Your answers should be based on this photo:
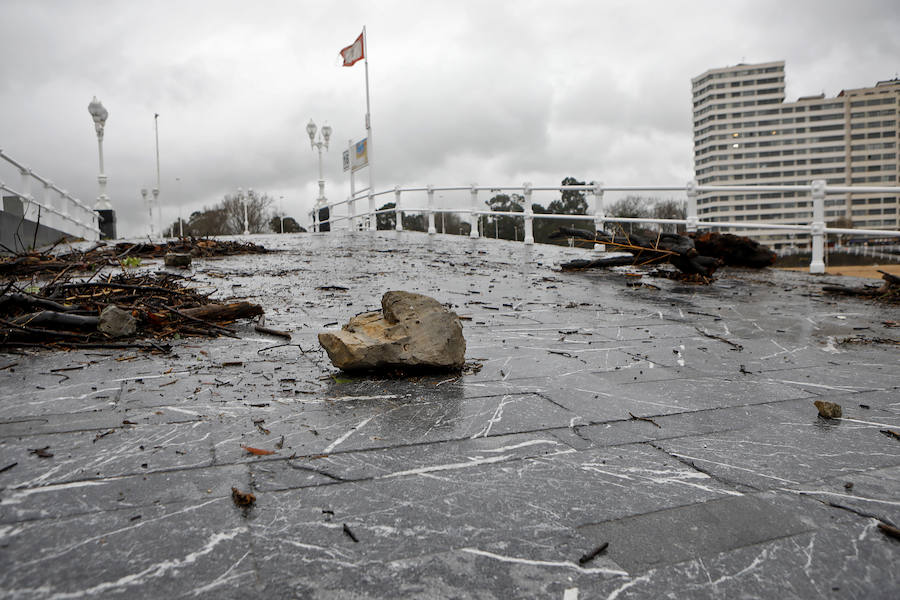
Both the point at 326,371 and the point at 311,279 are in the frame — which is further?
the point at 311,279

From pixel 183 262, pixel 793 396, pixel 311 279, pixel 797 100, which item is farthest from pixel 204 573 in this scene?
pixel 797 100

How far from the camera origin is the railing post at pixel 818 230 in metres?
9.45

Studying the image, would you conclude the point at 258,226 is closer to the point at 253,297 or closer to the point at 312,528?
the point at 253,297

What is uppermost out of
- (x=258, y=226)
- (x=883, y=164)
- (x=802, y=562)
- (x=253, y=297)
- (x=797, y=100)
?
(x=797, y=100)

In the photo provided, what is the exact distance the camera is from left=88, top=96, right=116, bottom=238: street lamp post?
25141 mm

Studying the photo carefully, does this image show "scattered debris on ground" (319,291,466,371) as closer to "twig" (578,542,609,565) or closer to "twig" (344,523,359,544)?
"twig" (344,523,359,544)

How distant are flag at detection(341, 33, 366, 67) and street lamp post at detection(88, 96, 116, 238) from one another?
12.1m

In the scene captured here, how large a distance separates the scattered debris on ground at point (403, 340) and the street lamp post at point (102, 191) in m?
26.5

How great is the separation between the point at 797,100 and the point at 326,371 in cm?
19515

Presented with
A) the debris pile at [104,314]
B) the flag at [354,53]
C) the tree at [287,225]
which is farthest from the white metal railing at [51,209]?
the tree at [287,225]

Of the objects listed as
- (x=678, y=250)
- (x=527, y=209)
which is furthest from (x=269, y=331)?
(x=527, y=209)

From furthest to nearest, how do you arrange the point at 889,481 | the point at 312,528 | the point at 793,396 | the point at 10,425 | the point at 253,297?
the point at 253,297
the point at 793,396
the point at 10,425
the point at 889,481
the point at 312,528

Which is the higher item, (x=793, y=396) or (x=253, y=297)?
(x=253, y=297)

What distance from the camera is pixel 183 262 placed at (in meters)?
9.20
